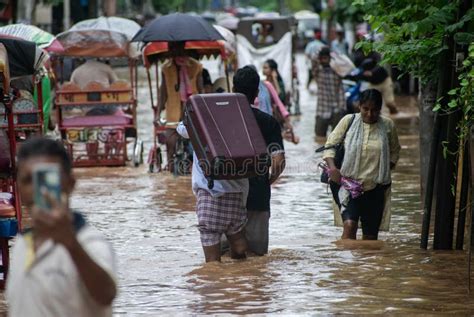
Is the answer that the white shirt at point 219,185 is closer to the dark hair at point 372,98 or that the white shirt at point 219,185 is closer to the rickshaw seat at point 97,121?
the dark hair at point 372,98

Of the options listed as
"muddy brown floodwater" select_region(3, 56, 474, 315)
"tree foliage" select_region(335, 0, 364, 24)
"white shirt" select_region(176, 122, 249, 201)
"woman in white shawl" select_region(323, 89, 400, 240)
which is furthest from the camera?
"tree foliage" select_region(335, 0, 364, 24)

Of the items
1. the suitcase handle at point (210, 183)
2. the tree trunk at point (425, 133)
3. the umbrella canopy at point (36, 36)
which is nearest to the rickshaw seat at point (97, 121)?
the umbrella canopy at point (36, 36)

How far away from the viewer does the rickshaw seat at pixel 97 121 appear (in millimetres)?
17609

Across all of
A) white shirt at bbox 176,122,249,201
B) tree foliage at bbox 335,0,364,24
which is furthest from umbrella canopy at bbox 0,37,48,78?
tree foliage at bbox 335,0,364,24

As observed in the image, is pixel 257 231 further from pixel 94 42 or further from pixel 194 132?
pixel 94 42

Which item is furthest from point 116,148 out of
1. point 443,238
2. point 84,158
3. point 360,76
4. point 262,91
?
point 443,238

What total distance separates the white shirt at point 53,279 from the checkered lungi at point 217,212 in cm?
485

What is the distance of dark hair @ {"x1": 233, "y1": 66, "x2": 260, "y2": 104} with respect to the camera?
9391 mm

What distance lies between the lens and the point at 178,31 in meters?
16.3

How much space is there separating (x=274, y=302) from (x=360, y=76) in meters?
13.7

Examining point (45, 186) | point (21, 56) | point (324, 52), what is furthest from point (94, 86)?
point (45, 186)

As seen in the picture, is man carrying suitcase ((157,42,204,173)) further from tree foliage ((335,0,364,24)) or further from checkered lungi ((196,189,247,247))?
tree foliage ((335,0,364,24))

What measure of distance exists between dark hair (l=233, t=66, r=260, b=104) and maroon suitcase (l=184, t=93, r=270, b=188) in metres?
0.39

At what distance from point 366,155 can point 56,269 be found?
6.17m
